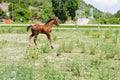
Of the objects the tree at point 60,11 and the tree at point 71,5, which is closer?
the tree at point 60,11

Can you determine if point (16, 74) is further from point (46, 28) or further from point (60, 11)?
point (60, 11)

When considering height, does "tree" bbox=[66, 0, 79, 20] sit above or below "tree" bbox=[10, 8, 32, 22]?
above

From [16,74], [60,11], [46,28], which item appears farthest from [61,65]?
[60,11]

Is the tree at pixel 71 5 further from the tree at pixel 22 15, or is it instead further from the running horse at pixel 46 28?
the running horse at pixel 46 28

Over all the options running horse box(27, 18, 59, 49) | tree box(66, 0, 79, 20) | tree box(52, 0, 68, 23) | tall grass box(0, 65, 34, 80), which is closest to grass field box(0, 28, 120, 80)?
tall grass box(0, 65, 34, 80)

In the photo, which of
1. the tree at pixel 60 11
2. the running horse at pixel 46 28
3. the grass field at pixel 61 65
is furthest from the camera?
the tree at pixel 60 11

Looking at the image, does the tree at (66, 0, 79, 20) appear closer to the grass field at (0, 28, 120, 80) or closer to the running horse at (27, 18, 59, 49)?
the running horse at (27, 18, 59, 49)

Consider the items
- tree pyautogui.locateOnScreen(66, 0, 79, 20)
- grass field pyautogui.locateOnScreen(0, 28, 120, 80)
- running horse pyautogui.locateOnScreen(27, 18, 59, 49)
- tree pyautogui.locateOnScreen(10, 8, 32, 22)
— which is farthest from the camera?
tree pyautogui.locateOnScreen(10, 8, 32, 22)

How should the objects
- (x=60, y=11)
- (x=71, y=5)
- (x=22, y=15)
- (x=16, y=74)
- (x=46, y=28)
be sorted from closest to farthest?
(x=16, y=74)
(x=46, y=28)
(x=60, y=11)
(x=71, y=5)
(x=22, y=15)

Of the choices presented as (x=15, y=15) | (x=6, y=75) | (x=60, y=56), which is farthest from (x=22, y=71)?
(x=15, y=15)

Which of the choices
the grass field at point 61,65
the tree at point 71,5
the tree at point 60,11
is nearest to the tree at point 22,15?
the tree at point 60,11

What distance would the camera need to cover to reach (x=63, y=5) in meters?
76.0

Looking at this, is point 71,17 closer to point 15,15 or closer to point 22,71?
point 15,15

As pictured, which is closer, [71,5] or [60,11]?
[60,11]
